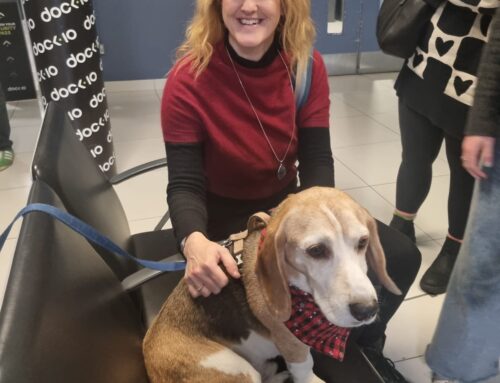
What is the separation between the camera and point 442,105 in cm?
172

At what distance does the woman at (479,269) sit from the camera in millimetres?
1104

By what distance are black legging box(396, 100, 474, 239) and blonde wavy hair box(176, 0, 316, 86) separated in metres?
0.72

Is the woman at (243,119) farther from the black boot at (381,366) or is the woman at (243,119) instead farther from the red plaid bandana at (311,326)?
the red plaid bandana at (311,326)

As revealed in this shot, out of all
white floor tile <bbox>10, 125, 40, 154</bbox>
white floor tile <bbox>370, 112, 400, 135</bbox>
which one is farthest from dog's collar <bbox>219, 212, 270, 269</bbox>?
white floor tile <bbox>370, 112, 400, 135</bbox>

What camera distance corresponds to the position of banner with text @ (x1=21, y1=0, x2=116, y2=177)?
2480 mm

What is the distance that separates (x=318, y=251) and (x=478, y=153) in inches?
19.8

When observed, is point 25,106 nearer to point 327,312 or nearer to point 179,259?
point 179,259

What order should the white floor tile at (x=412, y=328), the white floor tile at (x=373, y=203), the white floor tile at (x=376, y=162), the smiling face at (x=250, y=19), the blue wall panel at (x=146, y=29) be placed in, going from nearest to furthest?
the smiling face at (x=250, y=19) < the white floor tile at (x=412, y=328) < the white floor tile at (x=373, y=203) < the white floor tile at (x=376, y=162) < the blue wall panel at (x=146, y=29)

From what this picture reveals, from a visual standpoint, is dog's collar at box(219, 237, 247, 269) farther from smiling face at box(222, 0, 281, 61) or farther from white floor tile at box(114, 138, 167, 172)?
white floor tile at box(114, 138, 167, 172)

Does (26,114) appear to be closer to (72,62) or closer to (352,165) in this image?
(72,62)

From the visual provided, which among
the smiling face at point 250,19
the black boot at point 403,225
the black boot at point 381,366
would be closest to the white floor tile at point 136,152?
the black boot at point 403,225

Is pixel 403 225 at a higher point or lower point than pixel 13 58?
lower

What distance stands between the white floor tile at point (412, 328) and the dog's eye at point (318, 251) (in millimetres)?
969

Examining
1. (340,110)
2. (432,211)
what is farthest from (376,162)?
(340,110)
